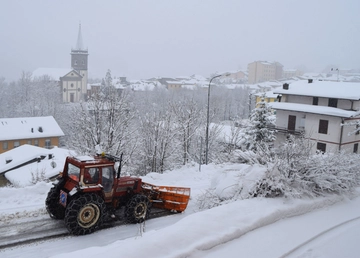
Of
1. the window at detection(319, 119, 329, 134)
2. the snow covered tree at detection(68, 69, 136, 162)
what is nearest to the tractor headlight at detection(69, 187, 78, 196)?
the snow covered tree at detection(68, 69, 136, 162)

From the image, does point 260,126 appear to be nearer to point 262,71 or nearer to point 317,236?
point 317,236

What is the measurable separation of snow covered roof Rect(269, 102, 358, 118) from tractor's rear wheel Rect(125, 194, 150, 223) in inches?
869

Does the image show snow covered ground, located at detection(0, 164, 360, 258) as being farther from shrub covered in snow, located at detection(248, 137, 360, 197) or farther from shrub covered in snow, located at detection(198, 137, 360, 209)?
shrub covered in snow, located at detection(248, 137, 360, 197)

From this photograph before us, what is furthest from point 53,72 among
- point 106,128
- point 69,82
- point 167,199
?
point 167,199

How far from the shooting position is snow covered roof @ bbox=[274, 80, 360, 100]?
28.1 m

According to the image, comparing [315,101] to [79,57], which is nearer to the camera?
[315,101]

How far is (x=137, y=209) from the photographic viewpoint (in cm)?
1032

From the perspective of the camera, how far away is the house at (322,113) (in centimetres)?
2797

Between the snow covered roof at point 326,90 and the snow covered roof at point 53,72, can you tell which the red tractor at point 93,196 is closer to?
the snow covered roof at point 326,90

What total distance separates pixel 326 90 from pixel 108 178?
2557 cm

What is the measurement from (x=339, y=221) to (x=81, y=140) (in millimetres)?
18954

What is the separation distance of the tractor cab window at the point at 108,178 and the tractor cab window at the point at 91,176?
247mm

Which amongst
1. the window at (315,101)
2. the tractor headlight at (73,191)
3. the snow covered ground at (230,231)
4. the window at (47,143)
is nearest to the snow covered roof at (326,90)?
the window at (315,101)

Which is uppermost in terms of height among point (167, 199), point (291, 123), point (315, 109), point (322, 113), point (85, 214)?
point (315, 109)
